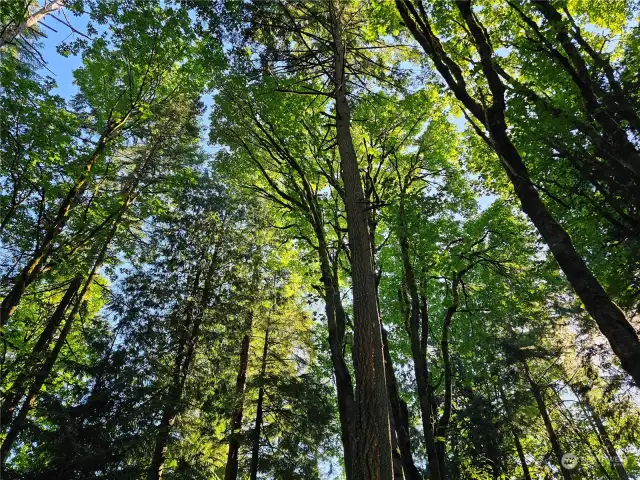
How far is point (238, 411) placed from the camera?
1034 cm

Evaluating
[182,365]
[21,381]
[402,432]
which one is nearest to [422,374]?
[402,432]

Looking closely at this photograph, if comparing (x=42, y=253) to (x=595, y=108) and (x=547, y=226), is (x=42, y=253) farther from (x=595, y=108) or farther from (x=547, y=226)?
(x=595, y=108)

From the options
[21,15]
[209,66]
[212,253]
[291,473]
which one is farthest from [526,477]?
[21,15]

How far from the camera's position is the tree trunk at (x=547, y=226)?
3.54 metres

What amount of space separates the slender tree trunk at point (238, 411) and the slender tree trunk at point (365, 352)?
269 inches

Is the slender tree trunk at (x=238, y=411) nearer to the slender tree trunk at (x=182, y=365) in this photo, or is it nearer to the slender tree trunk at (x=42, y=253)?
the slender tree trunk at (x=182, y=365)

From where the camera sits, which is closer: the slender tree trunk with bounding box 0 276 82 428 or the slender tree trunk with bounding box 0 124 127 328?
the slender tree trunk with bounding box 0 124 127 328

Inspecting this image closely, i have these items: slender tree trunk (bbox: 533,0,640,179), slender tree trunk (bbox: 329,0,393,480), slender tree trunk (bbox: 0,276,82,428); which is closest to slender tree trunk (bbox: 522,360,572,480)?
slender tree trunk (bbox: 533,0,640,179)

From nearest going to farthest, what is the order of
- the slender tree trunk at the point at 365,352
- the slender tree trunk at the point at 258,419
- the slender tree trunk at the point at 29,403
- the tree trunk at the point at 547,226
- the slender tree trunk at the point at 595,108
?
the tree trunk at the point at 547,226, the slender tree trunk at the point at 365,352, the slender tree trunk at the point at 595,108, the slender tree trunk at the point at 29,403, the slender tree trunk at the point at 258,419

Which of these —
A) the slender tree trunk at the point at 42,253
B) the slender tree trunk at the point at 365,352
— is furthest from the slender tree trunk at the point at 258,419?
the slender tree trunk at the point at 365,352

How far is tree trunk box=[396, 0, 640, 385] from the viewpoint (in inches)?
139

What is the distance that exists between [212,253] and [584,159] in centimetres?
959

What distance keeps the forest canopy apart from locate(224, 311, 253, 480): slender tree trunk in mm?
91

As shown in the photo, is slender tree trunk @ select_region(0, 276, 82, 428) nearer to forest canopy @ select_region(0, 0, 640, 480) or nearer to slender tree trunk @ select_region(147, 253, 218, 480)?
forest canopy @ select_region(0, 0, 640, 480)
